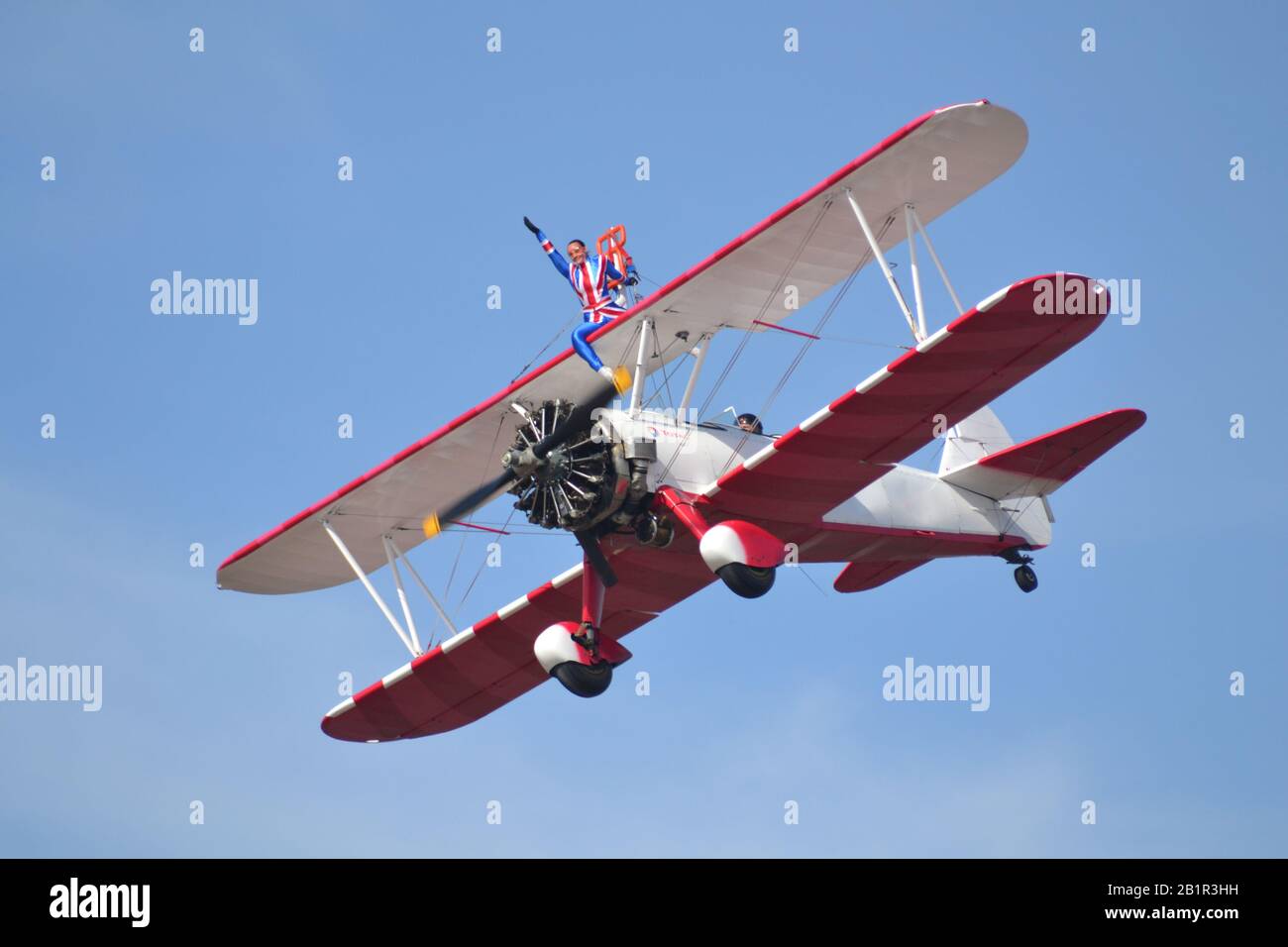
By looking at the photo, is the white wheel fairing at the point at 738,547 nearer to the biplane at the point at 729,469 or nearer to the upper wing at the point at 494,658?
the biplane at the point at 729,469

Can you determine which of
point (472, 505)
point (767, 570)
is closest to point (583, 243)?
point (472, 505)

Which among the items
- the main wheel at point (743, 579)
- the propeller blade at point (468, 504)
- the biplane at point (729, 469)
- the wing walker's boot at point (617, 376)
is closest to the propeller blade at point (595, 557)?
the biplane at point (729, 469)

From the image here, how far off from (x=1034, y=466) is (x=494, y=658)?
7500 mm

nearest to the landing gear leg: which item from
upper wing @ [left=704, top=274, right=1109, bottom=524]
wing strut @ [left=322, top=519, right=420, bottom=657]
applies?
upper wing @ [left=704, top=274, right=1109, bottom=524]

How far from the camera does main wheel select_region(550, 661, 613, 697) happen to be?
24.7 meters

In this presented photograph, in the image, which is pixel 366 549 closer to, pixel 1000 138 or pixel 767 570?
pixel 767 570

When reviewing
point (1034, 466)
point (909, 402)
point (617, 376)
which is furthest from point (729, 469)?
point (1034, 466)

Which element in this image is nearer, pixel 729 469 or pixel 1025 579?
pixel 729 469

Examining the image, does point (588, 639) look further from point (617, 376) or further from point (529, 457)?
point (617, 376)

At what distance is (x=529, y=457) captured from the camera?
80.2 feet

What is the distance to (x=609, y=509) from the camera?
24.3m

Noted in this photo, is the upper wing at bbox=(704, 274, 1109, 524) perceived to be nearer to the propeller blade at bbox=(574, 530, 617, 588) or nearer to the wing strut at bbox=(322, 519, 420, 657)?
the propeller blade at bbox=(574, 530, 617, 588)

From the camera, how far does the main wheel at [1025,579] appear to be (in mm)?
27906

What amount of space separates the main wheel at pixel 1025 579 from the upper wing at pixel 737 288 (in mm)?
5147
